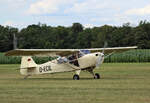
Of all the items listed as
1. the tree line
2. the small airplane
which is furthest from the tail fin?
the tree line

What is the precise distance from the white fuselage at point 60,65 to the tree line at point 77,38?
154 ft

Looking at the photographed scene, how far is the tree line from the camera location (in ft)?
255

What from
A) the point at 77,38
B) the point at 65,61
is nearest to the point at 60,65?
the point at 65,61

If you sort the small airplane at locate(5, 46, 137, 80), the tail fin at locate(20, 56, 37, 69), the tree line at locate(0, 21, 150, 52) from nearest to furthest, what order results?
the small airplane at locate(5, 46, 137, 80) → the tail fin at locate(20, 56, 37, 69) → the tree line at locate(0, 21, 150, 52)

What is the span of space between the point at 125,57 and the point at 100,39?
22.1 metres

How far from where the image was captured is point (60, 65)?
24.2 metres

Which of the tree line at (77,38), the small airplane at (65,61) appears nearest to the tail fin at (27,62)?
the small airplane at (65,61)

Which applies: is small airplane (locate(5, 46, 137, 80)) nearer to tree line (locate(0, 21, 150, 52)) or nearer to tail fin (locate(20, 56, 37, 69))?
tail fin (locate(20, 56, 37, 69))

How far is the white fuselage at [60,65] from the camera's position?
910 inches

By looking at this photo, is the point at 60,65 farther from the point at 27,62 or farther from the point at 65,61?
the point at 27,62

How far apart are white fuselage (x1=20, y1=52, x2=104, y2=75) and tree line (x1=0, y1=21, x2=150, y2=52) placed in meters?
46.8

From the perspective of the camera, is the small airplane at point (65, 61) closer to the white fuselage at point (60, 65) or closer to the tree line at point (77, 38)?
the white fuselage at point (60, 65)

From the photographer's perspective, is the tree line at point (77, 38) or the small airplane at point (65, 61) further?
the tree line at point (77, 38)

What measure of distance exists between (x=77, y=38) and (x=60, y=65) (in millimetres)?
66731
